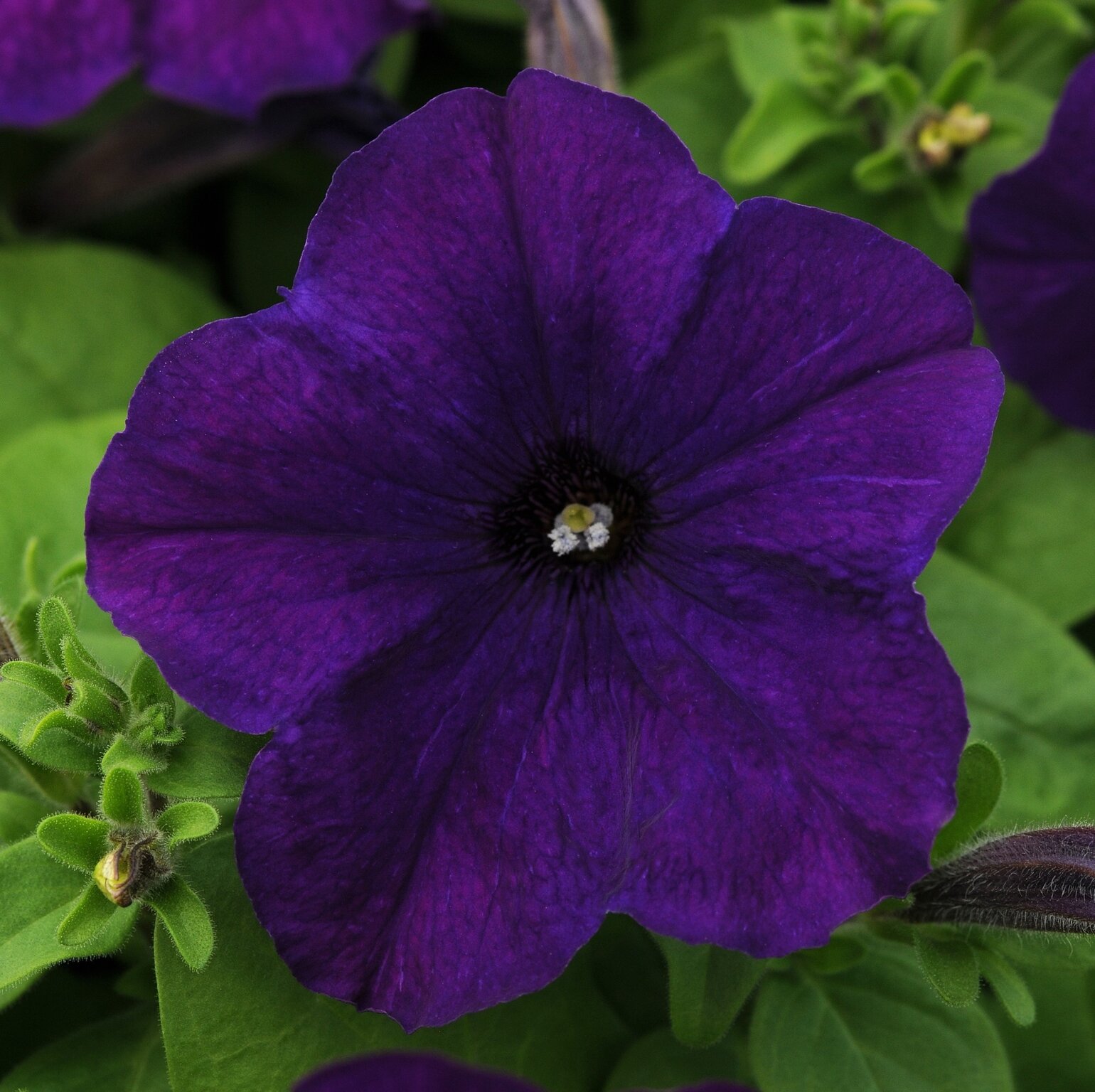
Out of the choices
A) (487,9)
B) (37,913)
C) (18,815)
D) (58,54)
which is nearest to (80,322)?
(58,54)

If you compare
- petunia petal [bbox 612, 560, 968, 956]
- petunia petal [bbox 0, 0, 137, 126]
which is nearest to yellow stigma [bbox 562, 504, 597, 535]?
petunia petal [bbox 612, 560, 968, 956]

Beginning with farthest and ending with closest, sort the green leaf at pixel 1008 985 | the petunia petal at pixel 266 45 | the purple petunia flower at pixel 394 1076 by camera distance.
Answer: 1. the petunia petal at pixel 266 45
2. the green leaf at pixel 1008 985
3. the purple petunia flower at pixel 394 1076

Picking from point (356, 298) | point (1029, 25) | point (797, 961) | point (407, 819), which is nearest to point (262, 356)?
point (356, 298)

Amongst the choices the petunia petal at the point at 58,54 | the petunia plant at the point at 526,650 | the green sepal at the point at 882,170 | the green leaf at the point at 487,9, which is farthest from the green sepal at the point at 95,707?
the green leaf at the point at 487,9

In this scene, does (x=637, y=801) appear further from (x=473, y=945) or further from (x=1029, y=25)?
(x=1029, y=25)

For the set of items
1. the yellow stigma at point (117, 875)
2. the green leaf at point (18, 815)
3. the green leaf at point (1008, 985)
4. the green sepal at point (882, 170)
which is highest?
the yellow stigma at point (117, 875)

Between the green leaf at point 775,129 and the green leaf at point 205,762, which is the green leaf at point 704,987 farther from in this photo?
the green leaf at point 775,129
